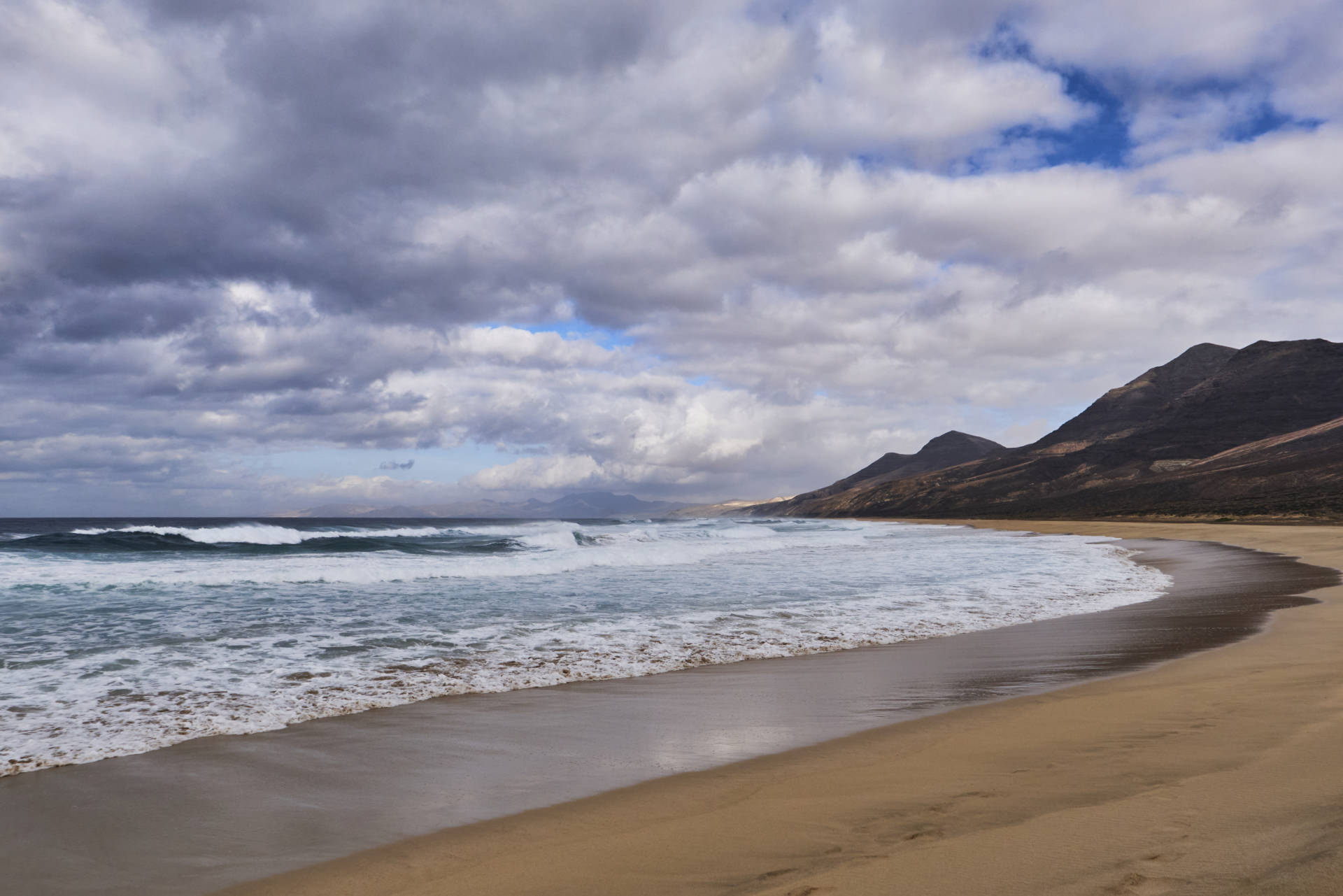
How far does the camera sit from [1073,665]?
301 inches

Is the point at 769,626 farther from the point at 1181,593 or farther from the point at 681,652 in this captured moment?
the point at 1181,593

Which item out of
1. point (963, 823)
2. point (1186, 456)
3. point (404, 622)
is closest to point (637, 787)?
point (963, 823)

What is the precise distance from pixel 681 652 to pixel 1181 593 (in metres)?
11.1

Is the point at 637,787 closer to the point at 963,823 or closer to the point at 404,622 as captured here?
the point at 963,823

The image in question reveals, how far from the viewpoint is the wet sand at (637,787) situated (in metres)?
3.24

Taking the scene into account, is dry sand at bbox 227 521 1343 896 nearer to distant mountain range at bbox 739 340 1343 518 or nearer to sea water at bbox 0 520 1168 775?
sea water at bbox 0 520 1168 775

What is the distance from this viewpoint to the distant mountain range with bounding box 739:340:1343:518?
67.2m

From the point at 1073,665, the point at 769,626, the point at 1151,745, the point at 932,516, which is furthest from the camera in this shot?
the point at 932,516

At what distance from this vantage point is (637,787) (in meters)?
4.30

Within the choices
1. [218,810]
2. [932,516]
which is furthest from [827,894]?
[932,516]

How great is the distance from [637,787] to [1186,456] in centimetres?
12182

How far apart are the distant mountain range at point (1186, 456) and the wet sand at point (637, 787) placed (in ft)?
182

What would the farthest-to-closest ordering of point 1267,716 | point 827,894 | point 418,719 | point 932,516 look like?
point 932,516 → point 418,719 → point 1267,716 → point 827,894

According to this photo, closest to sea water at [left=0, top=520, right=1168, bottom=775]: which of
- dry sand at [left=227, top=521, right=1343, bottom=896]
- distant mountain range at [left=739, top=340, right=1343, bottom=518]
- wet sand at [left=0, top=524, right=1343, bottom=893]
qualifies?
wet sand at [left=0, top=524, right=1343, bottom=893]
